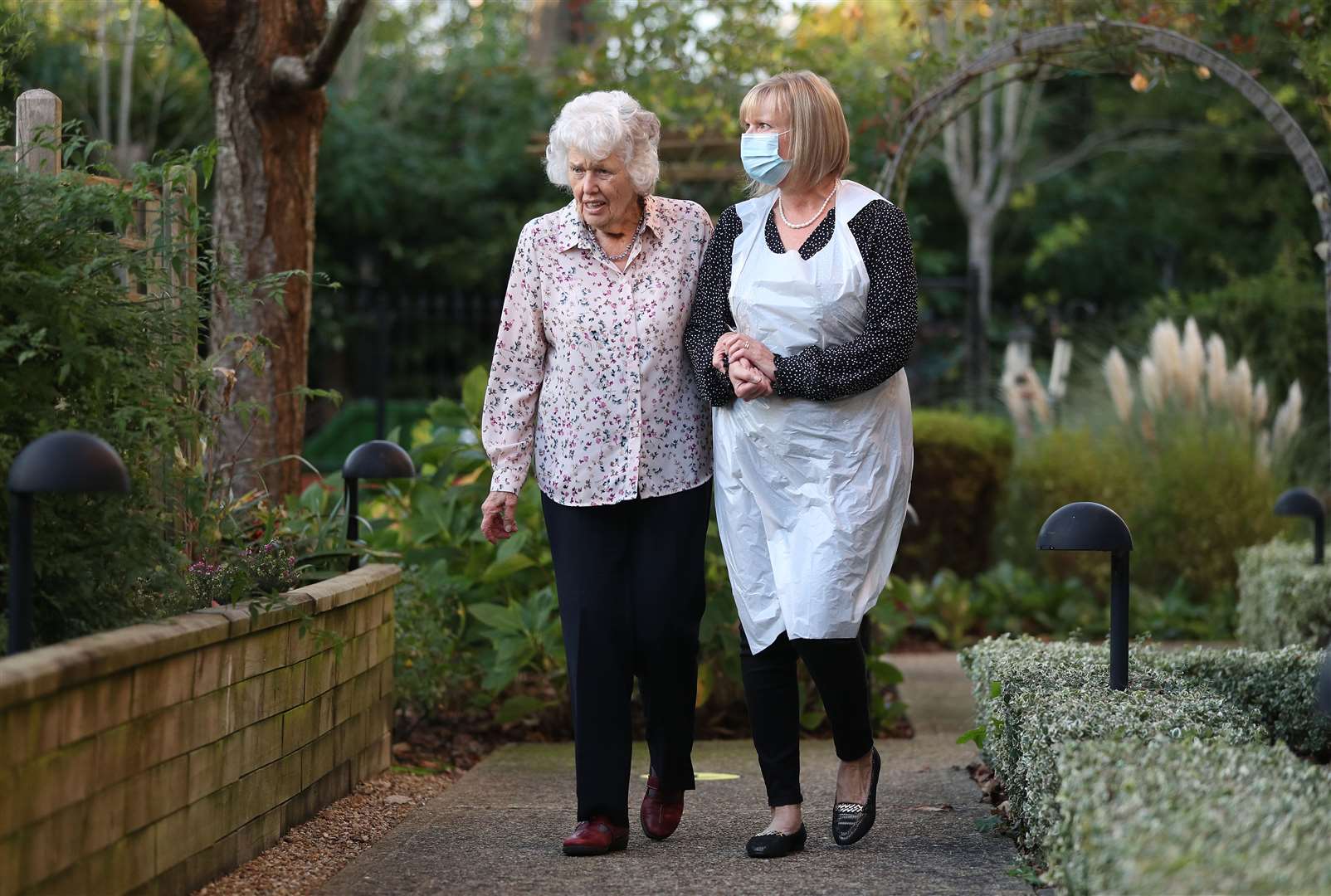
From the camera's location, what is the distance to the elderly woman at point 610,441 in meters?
3.53

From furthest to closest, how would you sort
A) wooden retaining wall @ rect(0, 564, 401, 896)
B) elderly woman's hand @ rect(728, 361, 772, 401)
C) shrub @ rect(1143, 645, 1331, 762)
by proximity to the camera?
1. shrub @ rect(1143, 645, 1331, 762)
2. elderly woman's hand @ rect(728, 361, 772, 401)
3. wooden retaining wall @ rect(0, 564, 401, 896)

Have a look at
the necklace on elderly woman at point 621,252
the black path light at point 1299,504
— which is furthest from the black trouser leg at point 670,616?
the black path light at point 1299,504

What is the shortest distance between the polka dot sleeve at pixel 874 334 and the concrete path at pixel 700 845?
1.04 meters

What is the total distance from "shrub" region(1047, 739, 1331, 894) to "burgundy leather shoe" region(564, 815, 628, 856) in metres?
1.10

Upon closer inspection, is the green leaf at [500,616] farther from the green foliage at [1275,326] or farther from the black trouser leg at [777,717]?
the green foliage at [1275,326]

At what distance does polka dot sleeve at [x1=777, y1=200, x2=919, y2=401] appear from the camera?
11.1 feet

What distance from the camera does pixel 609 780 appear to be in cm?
354

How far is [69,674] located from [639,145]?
1.79m

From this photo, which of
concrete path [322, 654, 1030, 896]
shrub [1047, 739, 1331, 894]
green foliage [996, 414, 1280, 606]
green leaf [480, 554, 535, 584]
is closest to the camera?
shrub [1047, 739, 1331, 894]

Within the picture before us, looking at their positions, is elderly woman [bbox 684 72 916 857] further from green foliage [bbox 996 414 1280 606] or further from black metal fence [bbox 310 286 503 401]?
black metal fence [bbox 310 286 503 401]

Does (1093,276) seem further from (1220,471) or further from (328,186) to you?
(1220,471)

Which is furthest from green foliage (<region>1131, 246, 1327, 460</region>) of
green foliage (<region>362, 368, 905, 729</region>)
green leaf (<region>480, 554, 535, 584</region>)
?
green leaf (<region>480, 554, 535, 584</region>)

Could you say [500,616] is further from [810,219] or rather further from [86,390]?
[86,390]

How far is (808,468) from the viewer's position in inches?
135
